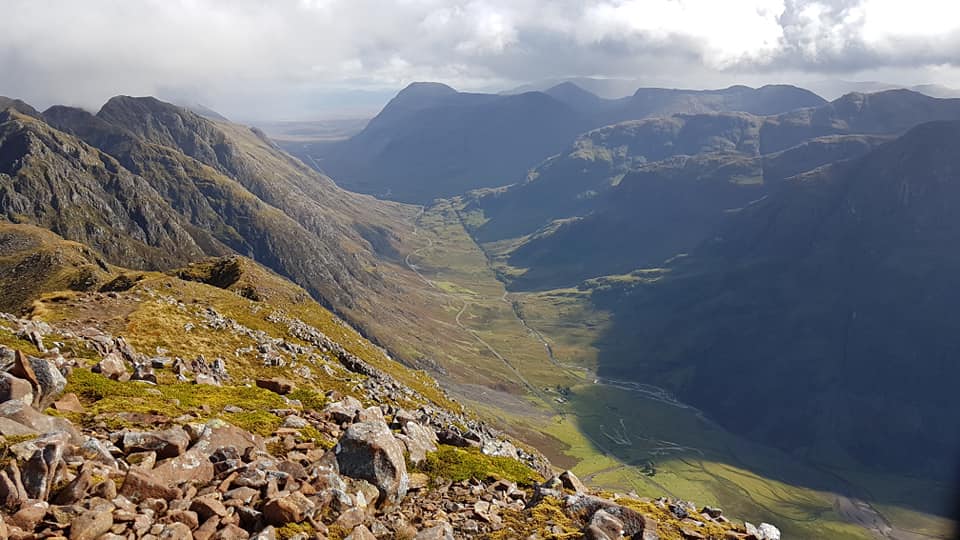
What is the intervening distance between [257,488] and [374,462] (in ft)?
15.9

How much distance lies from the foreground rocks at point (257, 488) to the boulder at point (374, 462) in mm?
49

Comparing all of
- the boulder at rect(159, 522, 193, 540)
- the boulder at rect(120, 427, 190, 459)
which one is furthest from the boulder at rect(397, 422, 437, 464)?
the boulder at rect(159, 522, 193, 540)

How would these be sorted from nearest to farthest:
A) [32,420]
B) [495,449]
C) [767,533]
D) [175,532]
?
[175,532]
[32,420]
[767,533]
[495,449]

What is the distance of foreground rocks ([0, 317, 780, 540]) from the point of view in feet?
53.9

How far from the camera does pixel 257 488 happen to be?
1927 centimetres

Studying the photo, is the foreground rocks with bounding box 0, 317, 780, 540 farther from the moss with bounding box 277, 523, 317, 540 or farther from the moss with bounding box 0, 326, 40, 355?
the moss with bounding box 0, 326, 40, 355

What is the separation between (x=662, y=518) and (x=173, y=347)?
54.7 metres

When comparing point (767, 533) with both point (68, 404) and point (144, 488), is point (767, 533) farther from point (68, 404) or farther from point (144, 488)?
point (68, 404)

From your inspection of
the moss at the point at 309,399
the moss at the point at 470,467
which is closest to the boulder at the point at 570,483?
the moss at the point at 470,467

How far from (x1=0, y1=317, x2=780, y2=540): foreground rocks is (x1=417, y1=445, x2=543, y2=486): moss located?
315mm

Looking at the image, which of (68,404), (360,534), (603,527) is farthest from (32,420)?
(603,527)

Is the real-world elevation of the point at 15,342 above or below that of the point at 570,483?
above

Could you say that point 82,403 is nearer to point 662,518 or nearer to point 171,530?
point 171,530

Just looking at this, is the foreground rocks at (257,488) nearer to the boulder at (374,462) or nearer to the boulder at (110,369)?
the boulder at (374,462)
